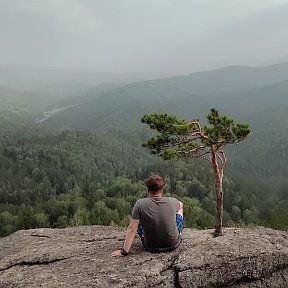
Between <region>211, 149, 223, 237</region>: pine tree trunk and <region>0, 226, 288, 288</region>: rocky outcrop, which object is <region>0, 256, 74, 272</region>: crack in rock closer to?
<region>0, 226, 288, 288</region>: rocky outcrop

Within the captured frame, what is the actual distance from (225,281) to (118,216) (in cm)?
7593

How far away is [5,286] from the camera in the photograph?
11.8 meters

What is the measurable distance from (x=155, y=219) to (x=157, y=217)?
9 centimetres

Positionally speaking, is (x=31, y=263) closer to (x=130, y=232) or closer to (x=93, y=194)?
(x=130, y=232)

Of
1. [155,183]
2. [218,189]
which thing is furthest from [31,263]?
[218,189]

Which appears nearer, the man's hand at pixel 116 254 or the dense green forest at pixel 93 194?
the man's hand at pixel 116 254

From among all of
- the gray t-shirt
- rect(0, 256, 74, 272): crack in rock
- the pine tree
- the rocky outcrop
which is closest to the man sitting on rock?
the gray t-shirt

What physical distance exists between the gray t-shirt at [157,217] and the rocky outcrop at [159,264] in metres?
0.59

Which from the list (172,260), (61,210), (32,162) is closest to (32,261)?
(172,260)

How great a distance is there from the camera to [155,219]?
11.9 m

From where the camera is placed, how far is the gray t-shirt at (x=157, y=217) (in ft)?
39.0

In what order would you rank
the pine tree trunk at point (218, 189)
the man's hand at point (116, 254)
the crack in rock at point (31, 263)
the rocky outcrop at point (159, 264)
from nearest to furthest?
the rocky outcrop at point (159, 264) → the man's hand at point (116, 254) → the crack in rock at point (31, 263) → the pine tree trunk at point (218, 189)

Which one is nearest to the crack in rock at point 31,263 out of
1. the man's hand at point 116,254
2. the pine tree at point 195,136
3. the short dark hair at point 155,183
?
the man's hand at point 116,254

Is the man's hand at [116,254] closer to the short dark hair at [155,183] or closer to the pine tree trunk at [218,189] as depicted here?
the short dark hair at [155,183]
